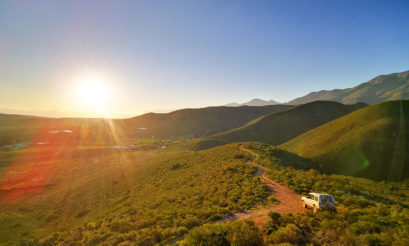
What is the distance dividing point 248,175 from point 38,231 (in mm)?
28698

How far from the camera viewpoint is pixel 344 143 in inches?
1585

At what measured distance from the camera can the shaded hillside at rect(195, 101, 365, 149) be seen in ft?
308

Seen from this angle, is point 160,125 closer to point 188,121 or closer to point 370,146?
point 188,121

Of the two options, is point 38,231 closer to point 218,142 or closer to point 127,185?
point 127,185

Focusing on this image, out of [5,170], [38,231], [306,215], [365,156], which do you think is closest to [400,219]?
[306,215]

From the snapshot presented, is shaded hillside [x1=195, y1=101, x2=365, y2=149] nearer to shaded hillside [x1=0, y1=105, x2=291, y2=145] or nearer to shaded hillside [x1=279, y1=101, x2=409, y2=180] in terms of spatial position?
shaded hillside [x1=279, y1=101, x2=409, y2=180]

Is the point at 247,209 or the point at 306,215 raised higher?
the point at 306,215

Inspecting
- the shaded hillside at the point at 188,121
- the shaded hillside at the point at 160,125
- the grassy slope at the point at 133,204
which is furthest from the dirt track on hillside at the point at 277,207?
the shaded hillside at the point at 188,121

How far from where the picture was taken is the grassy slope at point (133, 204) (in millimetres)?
13508

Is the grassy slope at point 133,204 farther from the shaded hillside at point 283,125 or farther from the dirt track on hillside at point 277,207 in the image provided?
the shaded hillside at point 283,125

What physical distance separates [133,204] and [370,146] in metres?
49.5

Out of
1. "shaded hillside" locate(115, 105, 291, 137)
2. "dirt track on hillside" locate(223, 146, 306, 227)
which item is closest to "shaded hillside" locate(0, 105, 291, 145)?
"shaded hillside" locate(115, 105, 291, 137)

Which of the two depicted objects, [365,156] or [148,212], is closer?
[148,212]

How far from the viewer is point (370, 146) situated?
3572 cm
